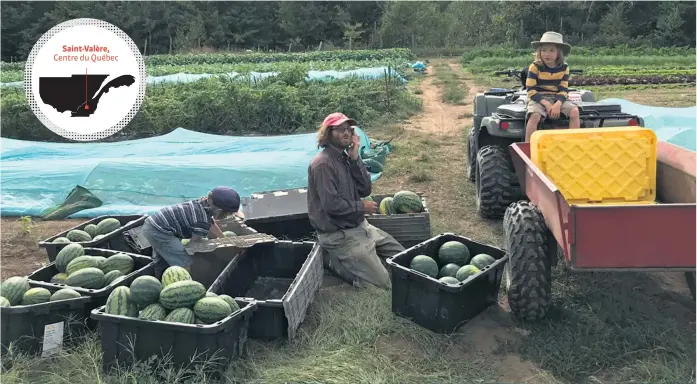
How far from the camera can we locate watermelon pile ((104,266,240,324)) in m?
3.59

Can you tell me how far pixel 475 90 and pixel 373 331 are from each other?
1776cm

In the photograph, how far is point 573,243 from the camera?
3.25 m

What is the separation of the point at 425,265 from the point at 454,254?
38 centimetres

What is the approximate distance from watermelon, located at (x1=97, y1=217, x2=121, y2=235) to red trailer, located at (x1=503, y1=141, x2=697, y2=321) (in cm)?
390

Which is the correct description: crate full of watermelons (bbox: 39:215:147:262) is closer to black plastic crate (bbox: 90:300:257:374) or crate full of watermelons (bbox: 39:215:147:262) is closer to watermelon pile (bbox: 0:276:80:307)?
watermelon pile (bbox: 0:276:80:307)

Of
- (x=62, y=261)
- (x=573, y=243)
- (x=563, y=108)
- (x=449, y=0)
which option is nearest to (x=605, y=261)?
(x=573, y=243)

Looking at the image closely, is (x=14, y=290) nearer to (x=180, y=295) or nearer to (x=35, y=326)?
(x=35, y=326)

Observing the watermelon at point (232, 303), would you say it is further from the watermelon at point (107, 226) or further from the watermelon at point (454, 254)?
the watermelon at point (107, 226)

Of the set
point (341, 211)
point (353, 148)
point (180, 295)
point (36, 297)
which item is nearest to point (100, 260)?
point (36, 297)

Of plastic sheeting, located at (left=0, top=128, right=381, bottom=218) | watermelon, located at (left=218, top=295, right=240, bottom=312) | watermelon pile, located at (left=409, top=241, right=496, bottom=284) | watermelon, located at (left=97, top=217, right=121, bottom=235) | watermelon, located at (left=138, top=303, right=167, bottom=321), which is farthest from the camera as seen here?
plastic sheeting, located at (left=0, top=128, right=381, bottom=218)

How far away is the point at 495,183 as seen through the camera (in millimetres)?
6293

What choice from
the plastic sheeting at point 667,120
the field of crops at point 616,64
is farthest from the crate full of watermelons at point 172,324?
the field of crops at point 616,64

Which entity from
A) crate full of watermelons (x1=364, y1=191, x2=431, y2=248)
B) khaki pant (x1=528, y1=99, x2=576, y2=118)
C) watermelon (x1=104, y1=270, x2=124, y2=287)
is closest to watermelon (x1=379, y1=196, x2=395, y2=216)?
crate full of watermelons (x1=364, y1=191, x2=431, y2=248)

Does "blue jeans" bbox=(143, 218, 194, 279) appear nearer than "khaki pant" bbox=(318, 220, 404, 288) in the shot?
Yes
